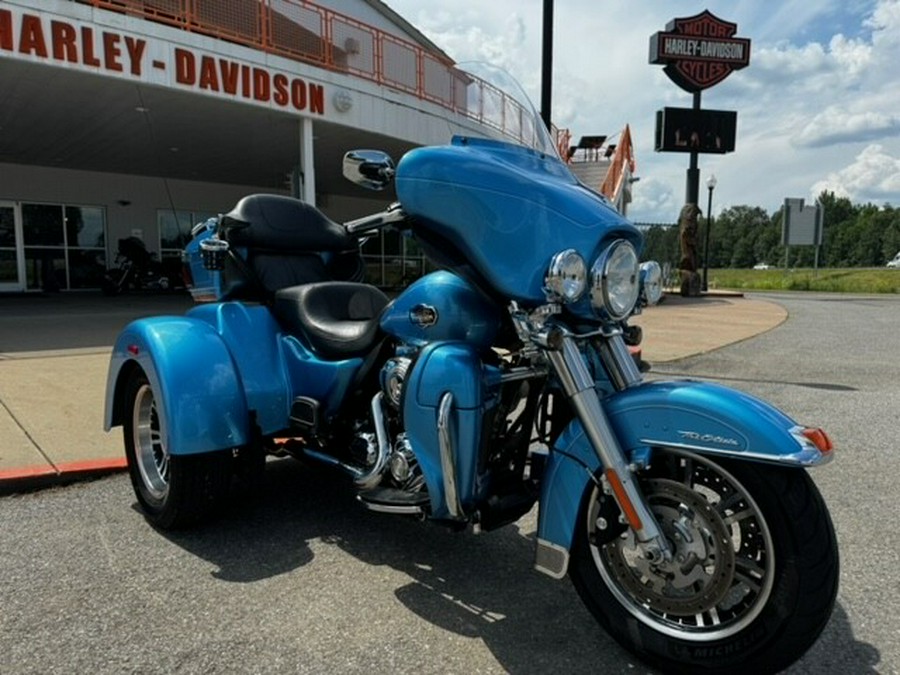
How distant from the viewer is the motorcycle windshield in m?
2.34

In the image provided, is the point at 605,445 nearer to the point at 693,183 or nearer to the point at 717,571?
the point at 717,571

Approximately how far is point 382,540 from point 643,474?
1497 mm

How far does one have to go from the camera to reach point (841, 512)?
369cm

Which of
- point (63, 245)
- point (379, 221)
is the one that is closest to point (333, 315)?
point (379, 221)

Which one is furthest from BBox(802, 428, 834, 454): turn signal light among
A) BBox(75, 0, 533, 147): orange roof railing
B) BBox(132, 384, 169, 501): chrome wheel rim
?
BBox(75, 0, 533, 147): orange roof railing

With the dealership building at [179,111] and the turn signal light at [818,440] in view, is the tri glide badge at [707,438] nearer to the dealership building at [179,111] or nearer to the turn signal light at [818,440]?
the turn signal light at [818,440]

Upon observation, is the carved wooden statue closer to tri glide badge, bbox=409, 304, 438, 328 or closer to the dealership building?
the dealership building

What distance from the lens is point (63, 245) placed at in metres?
20.2

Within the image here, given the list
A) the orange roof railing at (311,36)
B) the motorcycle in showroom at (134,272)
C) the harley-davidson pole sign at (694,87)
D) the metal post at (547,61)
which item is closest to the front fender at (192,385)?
the metal post at (547,61)

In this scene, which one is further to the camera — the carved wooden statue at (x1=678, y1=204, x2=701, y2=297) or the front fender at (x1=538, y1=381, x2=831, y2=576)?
the carved wooden statue at (x1=678, y1=204, x2=701, y2=297)

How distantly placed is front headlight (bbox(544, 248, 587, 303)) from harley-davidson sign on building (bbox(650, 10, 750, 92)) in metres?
24.3

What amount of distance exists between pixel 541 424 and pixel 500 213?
0.84 metres

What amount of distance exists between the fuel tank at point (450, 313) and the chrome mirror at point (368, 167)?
43 centimetres

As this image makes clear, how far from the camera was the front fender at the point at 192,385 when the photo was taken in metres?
3.11
